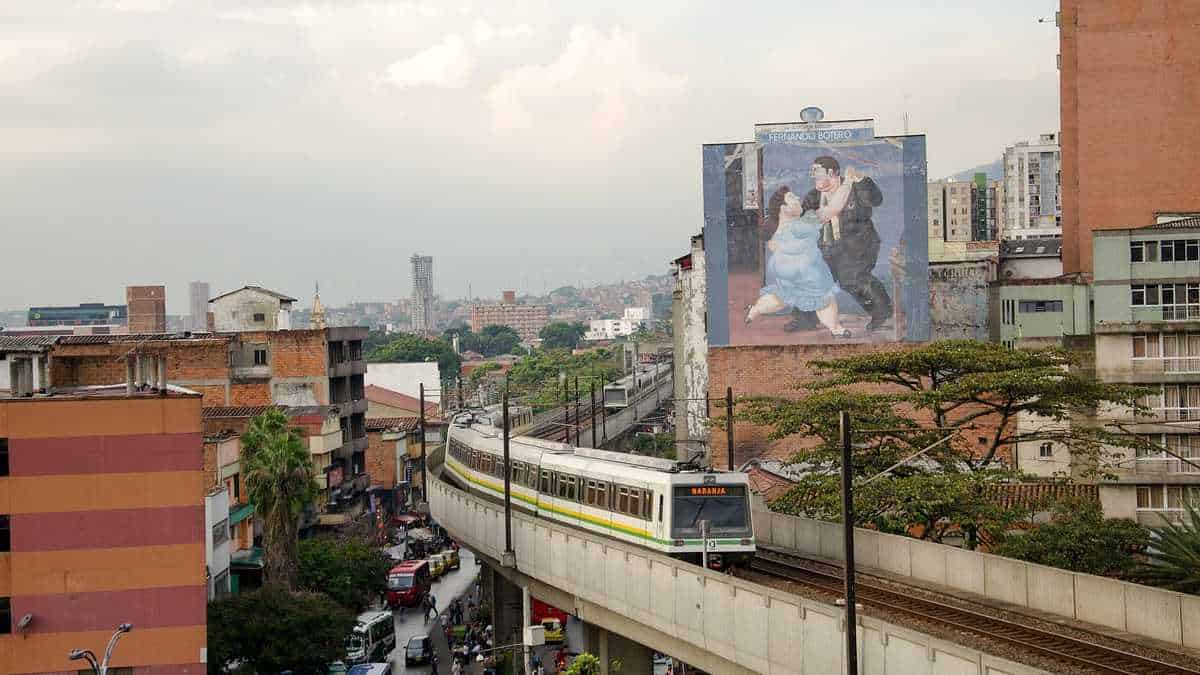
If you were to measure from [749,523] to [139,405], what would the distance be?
43.5 feet

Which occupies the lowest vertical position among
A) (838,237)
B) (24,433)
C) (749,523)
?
(749,523)

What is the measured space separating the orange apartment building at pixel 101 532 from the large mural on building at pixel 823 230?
39.1 metres

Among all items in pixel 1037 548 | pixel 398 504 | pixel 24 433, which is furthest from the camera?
pixel 398 504

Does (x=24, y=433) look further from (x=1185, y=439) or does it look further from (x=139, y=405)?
(x=1185, y=439)

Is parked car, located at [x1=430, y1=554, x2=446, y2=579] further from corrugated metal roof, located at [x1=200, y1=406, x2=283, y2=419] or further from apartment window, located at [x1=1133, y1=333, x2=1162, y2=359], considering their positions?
apartment window, located at [x1=1133, y1=333, x2=1162, y2=359]

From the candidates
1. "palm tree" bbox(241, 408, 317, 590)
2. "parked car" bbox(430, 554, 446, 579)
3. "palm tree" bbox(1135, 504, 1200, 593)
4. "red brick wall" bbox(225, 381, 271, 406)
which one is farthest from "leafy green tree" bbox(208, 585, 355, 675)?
"parked car" bbox(430, 554, 446, 579)

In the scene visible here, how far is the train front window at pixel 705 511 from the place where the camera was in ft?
110

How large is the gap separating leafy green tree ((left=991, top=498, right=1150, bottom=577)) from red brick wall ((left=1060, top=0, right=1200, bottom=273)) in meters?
35.0

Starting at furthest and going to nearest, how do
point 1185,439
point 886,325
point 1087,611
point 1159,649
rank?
point 886,325
point 1185,439
point 1087,611
point 1159,649

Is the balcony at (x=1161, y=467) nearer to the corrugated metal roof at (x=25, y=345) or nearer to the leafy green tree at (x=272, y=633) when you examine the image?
the leafy green tree at (x=272, y=633)

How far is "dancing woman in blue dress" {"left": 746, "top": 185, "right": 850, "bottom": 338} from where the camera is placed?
2707 inches

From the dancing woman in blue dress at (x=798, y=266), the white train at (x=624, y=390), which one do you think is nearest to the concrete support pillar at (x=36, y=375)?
the dancing woman in blue dress at (x=798, y=266)

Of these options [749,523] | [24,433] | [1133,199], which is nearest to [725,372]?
[1133,199]

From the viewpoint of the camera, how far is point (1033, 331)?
64.6 metres
